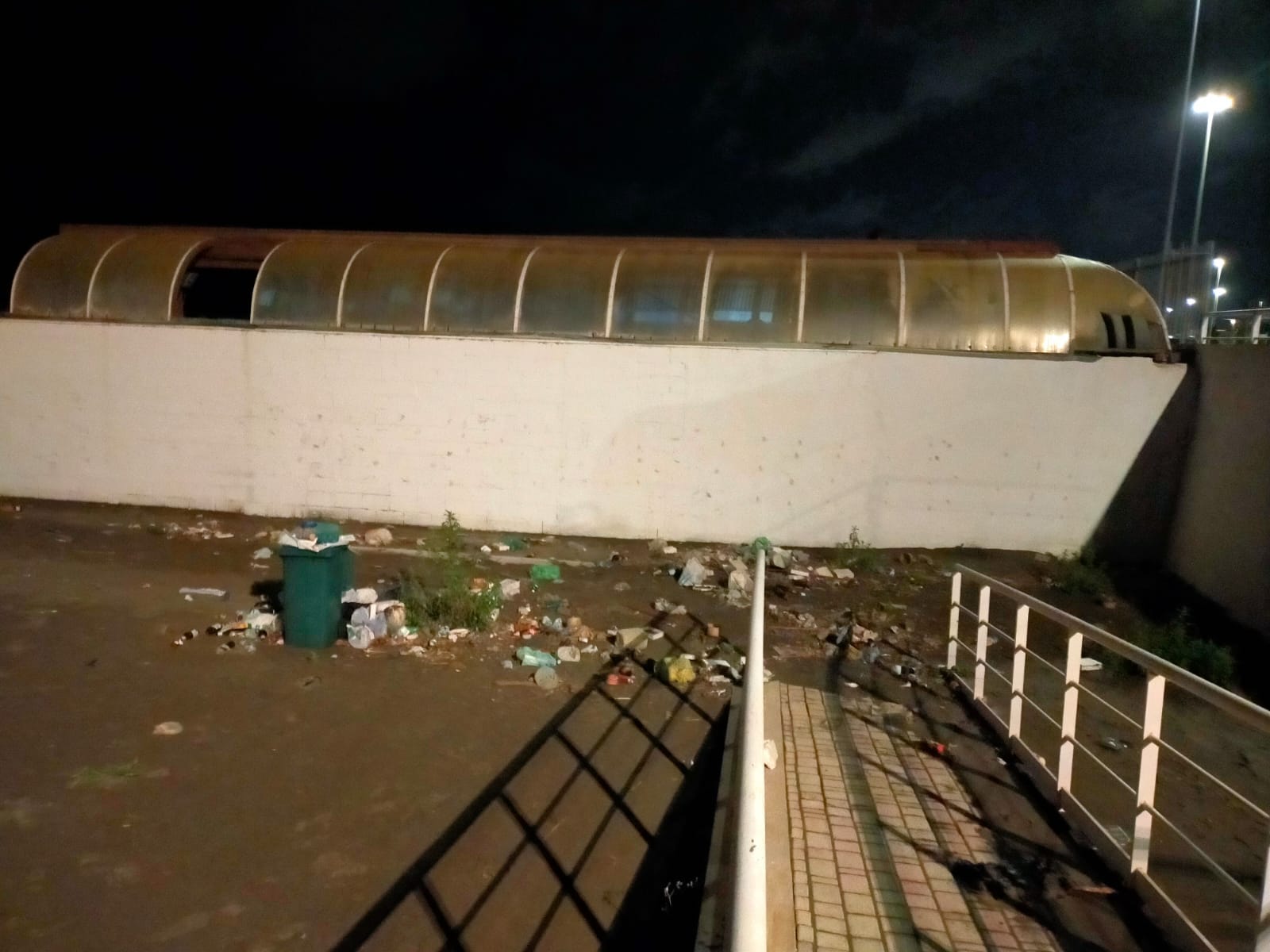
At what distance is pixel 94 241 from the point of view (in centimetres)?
1281

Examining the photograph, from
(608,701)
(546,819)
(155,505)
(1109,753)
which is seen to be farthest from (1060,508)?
(155,505)

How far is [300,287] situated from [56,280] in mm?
4086

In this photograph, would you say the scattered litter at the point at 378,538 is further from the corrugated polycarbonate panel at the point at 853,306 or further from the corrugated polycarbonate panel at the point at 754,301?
the corrugated polycarbonate panel at the point at 853,306

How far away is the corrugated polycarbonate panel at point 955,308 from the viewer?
1026 centimetres

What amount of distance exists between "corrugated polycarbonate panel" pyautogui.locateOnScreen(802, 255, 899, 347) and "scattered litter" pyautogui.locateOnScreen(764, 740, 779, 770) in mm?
6803

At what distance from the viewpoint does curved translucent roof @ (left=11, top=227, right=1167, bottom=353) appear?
34.0 feet

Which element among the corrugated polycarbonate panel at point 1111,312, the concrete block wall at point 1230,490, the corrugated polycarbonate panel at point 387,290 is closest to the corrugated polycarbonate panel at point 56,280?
the corrugated polycarbonate panel at point 387,290

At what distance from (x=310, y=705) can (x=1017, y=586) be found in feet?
25.0

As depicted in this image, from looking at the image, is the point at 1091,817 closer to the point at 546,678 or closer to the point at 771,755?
the point at 771,755

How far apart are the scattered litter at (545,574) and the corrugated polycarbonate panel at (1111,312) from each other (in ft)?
23.6

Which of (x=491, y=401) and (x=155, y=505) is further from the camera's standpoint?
(x=155, y=505)

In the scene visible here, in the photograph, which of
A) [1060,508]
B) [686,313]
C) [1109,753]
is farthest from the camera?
[686,313]

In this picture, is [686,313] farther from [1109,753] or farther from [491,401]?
[1109,753]

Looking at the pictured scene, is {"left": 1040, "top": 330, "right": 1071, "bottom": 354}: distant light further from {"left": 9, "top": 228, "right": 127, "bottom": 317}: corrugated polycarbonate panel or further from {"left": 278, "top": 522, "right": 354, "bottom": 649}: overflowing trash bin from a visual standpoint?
{"left": 9, "top": 228, "right": 127, "bottom": 317}: corrugated polycarbonate panel
